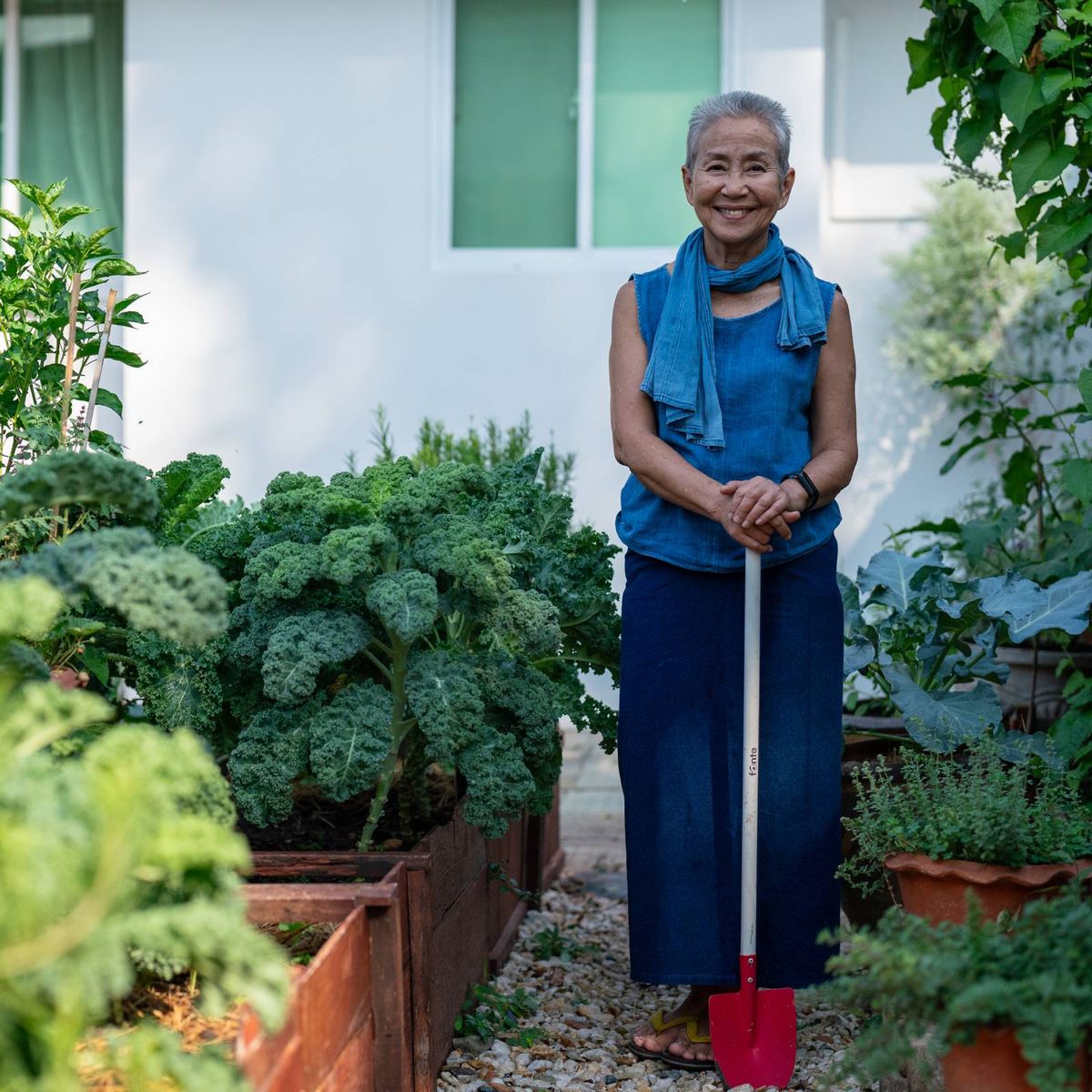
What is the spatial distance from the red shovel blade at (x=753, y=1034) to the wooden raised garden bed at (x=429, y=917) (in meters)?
0.53

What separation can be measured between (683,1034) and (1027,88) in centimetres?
209

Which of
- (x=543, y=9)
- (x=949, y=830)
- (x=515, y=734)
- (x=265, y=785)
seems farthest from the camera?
(x=543, y=9)

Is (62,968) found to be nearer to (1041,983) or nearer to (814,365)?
(1041,983)

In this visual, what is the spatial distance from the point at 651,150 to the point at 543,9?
0.85m

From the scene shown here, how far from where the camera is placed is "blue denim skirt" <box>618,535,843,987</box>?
9.12 feet

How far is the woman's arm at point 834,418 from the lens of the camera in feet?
8.81

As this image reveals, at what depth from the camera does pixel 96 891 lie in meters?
1.26

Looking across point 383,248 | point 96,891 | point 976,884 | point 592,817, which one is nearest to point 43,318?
point 96,891

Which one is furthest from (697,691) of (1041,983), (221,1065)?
(221,1065)

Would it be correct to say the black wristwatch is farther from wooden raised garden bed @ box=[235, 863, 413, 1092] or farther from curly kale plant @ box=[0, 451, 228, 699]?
curly kale plant @ box=[0, 451, 228, 699]

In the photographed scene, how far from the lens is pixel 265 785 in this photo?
8.05ft

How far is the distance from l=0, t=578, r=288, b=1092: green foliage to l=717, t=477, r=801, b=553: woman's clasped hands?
132 cm

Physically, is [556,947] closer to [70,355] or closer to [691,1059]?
→ [691,1059]

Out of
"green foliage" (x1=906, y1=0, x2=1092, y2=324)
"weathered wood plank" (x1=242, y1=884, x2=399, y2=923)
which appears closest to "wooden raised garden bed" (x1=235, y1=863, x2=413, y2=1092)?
"weathered wood plank" (x1=242, y1=884, x2=399, y2=923)
